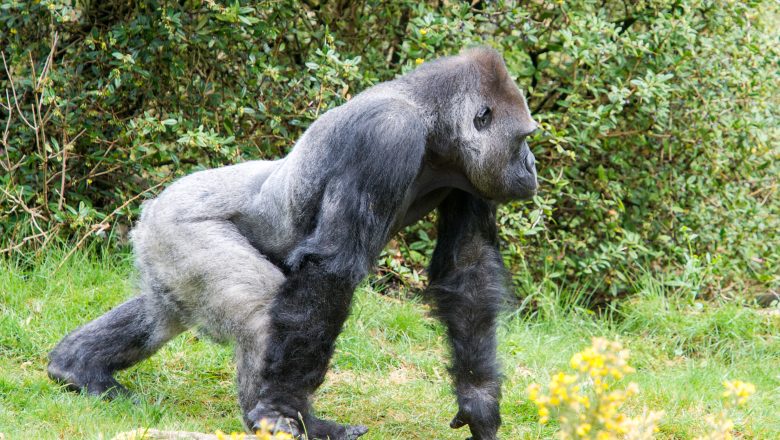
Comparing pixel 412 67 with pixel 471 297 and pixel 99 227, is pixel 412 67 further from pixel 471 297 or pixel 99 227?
pixel 99 227

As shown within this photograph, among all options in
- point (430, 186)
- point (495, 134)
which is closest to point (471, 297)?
point (430, 186)

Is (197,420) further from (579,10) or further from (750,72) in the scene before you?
(750,72)

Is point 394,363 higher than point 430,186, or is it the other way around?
point 430,186

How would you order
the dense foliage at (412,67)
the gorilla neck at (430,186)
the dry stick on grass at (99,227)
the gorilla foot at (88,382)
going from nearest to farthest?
the gorilla neck at (430,186), the gorilla foot at (88,382), the dry stick on grass at (99,227), the dense foliage at (412,67)

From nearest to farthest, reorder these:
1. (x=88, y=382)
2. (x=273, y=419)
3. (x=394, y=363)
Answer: (x=273, y=419) → (x=88, y=382) → (x=394, y=363)

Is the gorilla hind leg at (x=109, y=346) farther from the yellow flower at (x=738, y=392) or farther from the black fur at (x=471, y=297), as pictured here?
the yellow flower at (x=738, y=392)

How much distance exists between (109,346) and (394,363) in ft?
4.78

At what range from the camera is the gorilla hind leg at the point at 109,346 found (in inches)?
165

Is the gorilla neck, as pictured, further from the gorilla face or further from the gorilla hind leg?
the gorilla hind leg

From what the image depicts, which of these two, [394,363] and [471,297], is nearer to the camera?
[471,297]

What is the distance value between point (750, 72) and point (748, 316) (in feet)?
5.27

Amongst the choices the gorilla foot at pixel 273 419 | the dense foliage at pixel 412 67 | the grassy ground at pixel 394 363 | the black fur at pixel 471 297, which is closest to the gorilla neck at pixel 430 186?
the black fur at pixel 471 297

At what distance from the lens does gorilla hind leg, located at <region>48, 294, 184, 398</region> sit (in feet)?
13.7

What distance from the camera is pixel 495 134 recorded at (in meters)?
3.85
